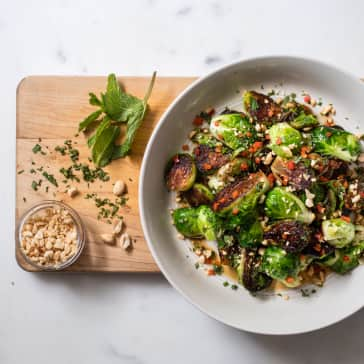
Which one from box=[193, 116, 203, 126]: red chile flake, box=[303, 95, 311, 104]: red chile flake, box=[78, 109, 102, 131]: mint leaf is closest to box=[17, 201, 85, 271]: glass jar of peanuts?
box=[78, 109, 102, 131]: mint leaf

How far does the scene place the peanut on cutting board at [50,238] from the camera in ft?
9.11

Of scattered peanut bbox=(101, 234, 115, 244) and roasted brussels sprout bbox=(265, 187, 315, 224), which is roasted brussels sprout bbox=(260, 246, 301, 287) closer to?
roasted brussels sprout bbox=(265, 187, 315, 224)

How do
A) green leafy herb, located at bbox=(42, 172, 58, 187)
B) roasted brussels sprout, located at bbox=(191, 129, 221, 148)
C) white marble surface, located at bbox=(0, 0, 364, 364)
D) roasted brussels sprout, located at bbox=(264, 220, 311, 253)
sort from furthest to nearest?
1. white marble surface, located at bbox=(0, 0, 364, 364)
2. green leafy herb, located at bbox=(42, 172, 58, 187)
3. roasted brussels sprout, located at bbox=(191, 129, 221, 148)
4. roasted brussels sprout, located at bbox=(264, 220, 311, 253)

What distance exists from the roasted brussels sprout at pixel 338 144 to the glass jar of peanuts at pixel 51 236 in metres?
1.47

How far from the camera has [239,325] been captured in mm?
2604

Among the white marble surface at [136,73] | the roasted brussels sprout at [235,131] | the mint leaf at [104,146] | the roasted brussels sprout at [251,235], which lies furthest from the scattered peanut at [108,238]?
the roasted brussels sprout at [235,131]

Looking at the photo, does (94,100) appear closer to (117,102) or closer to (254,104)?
(117,102)

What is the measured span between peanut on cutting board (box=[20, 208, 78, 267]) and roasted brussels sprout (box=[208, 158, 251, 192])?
2.90ft

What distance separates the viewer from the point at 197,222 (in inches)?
106

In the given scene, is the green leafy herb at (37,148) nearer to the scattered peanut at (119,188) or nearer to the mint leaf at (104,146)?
the mint leaf at (104,146)

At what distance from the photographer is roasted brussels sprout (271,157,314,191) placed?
2.53m

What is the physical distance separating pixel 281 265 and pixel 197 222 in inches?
20.5

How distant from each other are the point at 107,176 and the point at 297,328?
1397 millimetres

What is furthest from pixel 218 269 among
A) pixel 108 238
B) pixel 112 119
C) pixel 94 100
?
pixel 94 100
